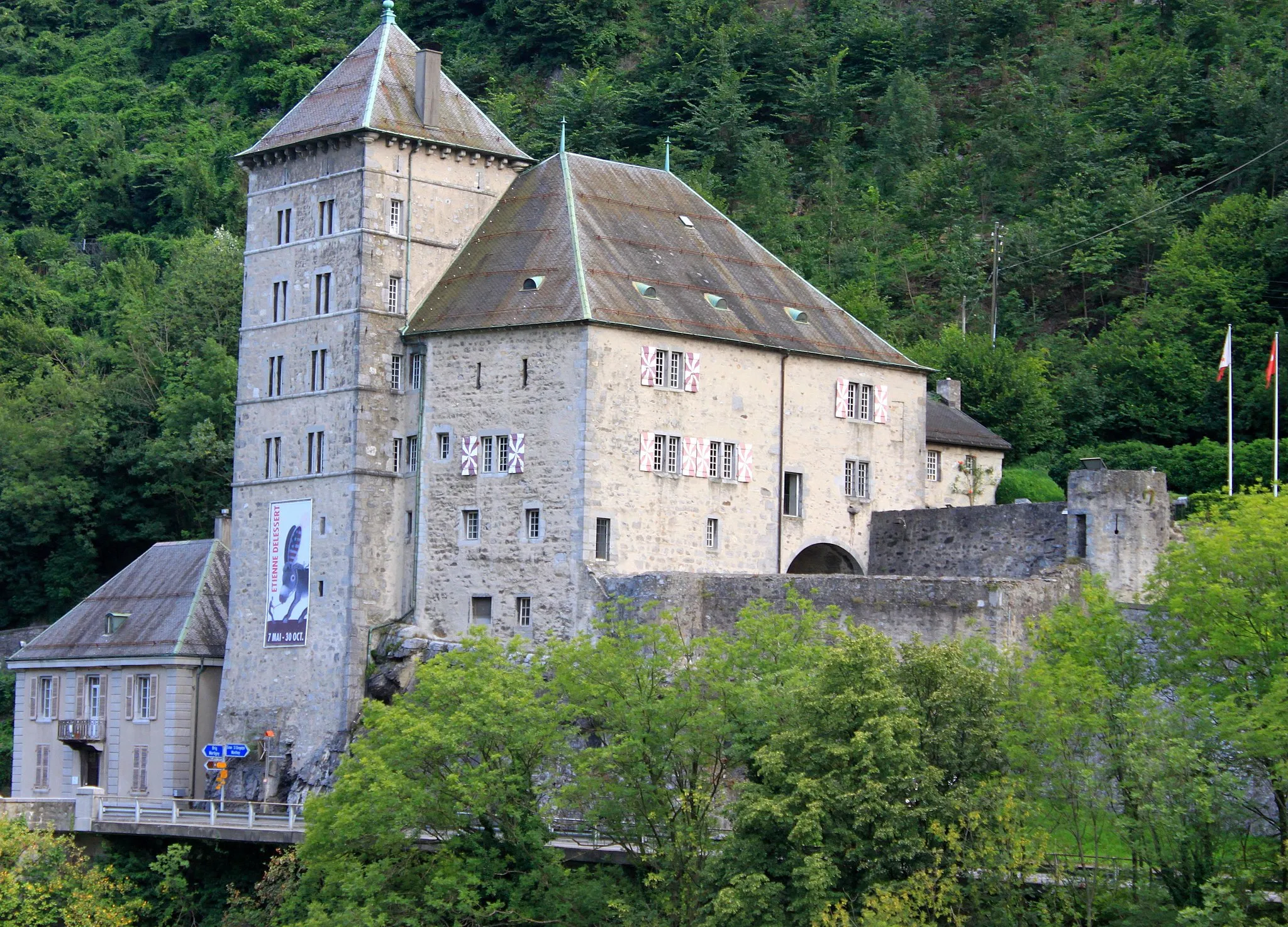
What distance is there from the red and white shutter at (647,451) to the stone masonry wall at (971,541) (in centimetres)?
688

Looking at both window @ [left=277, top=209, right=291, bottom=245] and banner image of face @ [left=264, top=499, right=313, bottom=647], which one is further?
window @ [left=277, top=209, right=291, bottom=245]

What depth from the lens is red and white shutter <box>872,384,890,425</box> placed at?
62.7 meters

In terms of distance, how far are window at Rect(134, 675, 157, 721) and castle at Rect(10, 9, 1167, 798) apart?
78 mm

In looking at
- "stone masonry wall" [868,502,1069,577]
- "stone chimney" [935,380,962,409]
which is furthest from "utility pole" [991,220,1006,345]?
"stone masonry wall" [868,502,1069,577]

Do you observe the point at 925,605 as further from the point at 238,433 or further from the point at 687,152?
the point at 687,152

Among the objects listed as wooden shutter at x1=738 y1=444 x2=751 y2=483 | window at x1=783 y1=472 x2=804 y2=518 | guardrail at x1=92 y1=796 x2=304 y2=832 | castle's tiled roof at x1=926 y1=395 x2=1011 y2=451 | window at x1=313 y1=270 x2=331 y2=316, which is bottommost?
guardrail at x1=92 y1=796 x2=304 y2=832

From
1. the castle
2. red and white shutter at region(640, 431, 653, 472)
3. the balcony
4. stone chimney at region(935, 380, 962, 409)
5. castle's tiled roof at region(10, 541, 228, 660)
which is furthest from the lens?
stone chimney at region(935, 380, 962, 409)

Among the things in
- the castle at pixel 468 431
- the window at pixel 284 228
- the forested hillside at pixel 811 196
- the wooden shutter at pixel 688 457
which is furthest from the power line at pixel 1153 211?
the window at pixel 284 228

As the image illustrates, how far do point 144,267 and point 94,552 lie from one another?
21.1 m

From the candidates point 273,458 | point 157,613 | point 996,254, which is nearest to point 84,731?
point 157,613

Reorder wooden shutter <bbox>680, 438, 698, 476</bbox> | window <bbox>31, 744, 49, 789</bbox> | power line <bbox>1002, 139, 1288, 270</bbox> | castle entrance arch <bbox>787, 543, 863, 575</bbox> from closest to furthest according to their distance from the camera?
wooden shutter <bbox>680, 438, 698, 476</bbox> < castle entrance arch <bbox>787, 543, 863, 575</bbox> < window <bbox>31, 744, 49, 789</bbox> < power line <bbox>1002, 139, 1288, 270</bbox>

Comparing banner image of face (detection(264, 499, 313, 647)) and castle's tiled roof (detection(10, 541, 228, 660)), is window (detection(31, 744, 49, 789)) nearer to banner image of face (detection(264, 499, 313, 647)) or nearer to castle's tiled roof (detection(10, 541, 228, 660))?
castle's tiled roof (detection(10, 541, 228, 660))

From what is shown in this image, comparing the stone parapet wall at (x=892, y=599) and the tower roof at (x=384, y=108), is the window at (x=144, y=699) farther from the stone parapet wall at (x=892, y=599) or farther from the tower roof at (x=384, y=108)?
the stone parapet wall at (x=892, y=599)

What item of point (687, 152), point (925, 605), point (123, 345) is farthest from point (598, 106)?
point (925, 605)
